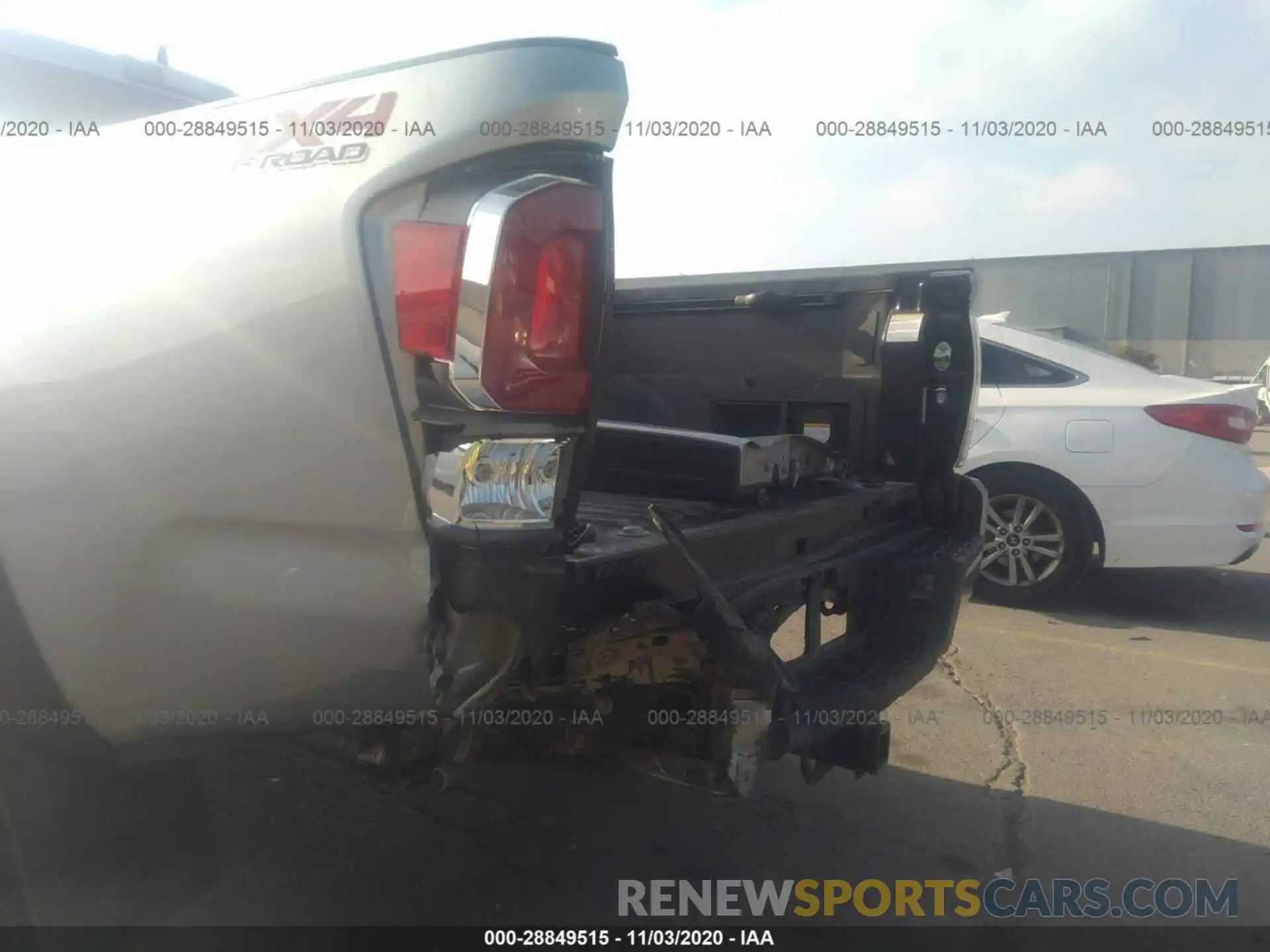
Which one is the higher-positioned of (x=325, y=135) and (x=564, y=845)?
(x=325, y=135)

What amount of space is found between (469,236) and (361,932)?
1.83m

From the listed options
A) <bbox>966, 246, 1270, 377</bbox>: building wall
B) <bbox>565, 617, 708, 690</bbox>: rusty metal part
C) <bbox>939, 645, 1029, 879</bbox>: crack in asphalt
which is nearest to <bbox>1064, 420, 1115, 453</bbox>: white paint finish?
<bbox>939, 645, 1029, 879</bbox>: crack in asphalt

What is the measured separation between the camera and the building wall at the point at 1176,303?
25906mm

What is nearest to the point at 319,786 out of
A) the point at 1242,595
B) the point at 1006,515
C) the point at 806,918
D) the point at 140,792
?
the point at 140,792

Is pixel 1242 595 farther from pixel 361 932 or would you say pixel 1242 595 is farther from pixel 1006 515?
pixel 361 932

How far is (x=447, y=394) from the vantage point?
178cm

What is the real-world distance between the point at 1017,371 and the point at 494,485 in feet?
16.6

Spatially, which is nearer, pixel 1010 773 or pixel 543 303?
pixel 543 303

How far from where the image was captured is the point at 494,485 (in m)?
1.79

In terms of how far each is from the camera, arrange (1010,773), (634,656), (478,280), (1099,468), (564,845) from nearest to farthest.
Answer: (478,280)
(634,656)
(564,845)
(1010,773)
(1099,468)

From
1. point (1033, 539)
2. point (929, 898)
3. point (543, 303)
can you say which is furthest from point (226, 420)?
point (1033, 539)

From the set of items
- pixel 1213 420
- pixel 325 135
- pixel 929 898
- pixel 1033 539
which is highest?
pixel 325 135

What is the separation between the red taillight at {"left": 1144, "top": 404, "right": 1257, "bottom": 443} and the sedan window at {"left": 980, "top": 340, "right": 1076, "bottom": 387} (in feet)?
1.94

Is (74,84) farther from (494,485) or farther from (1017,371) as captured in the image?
(1017,371)
